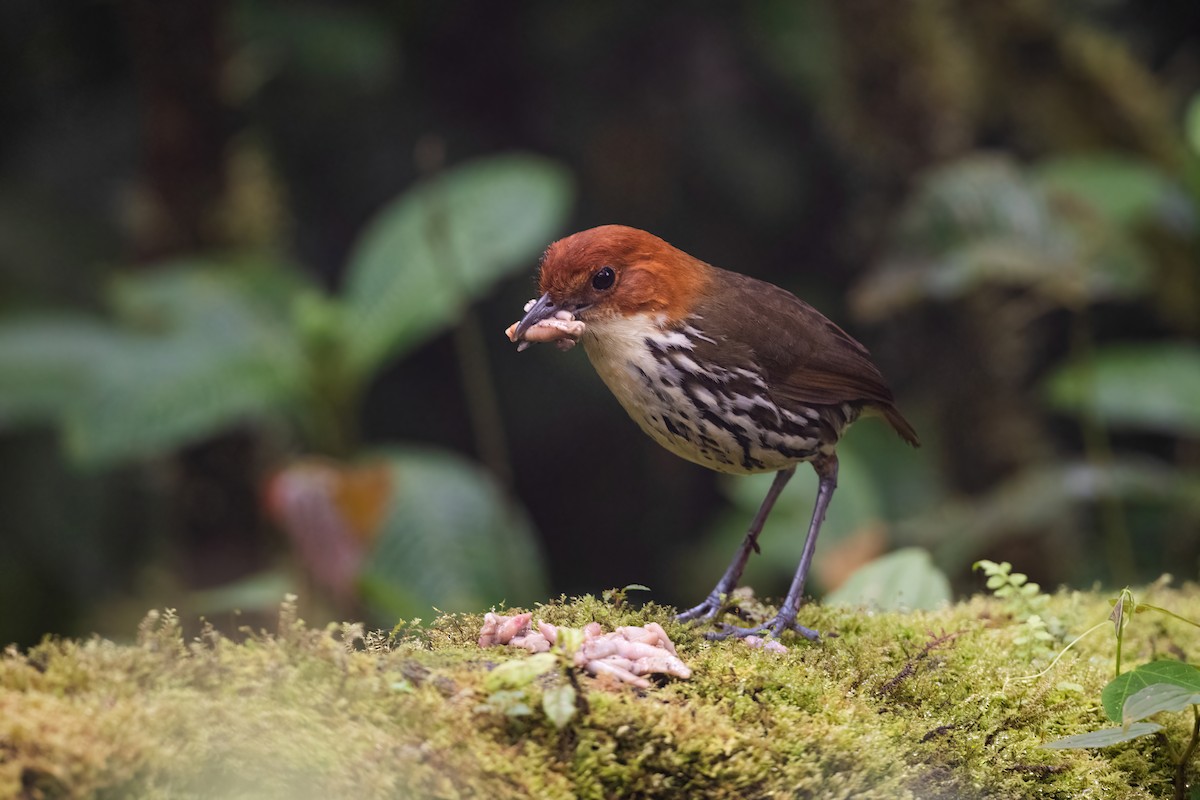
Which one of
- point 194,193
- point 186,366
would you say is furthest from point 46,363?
point 186,366

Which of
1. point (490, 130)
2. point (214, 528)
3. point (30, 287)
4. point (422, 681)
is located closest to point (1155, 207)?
point (490, 130)

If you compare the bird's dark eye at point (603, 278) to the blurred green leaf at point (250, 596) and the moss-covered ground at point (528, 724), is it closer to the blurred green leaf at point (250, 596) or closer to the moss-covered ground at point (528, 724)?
the moss-covered ground at point (528, 724)

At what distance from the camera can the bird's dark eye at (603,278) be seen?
9.54 feet

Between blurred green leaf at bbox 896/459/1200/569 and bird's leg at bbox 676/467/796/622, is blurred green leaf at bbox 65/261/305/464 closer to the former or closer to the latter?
bird's leg at bbox 676/467/796/622

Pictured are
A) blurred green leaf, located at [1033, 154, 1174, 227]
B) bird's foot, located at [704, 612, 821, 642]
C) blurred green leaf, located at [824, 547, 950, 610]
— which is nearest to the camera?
bird's foot, located at [704, 612, 821, 642]

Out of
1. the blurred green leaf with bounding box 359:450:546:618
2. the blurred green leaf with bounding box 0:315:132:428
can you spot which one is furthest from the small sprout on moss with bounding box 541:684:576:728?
Result: the blurred green leaf with bounding box 0:315:132:428

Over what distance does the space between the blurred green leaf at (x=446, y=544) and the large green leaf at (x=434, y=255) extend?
516 millimetres

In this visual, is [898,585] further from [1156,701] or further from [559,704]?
[559,704]

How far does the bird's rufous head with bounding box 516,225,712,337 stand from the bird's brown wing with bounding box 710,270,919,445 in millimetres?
143

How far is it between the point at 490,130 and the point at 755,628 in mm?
5322

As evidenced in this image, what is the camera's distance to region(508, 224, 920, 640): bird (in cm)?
285

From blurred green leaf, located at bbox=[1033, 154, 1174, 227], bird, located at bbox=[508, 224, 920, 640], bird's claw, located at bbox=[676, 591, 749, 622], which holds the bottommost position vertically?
bird's claw, located at bbox=[676, 591, 749, 622]

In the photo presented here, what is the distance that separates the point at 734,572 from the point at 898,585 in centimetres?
61

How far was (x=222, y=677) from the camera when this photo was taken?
1.95 metres
